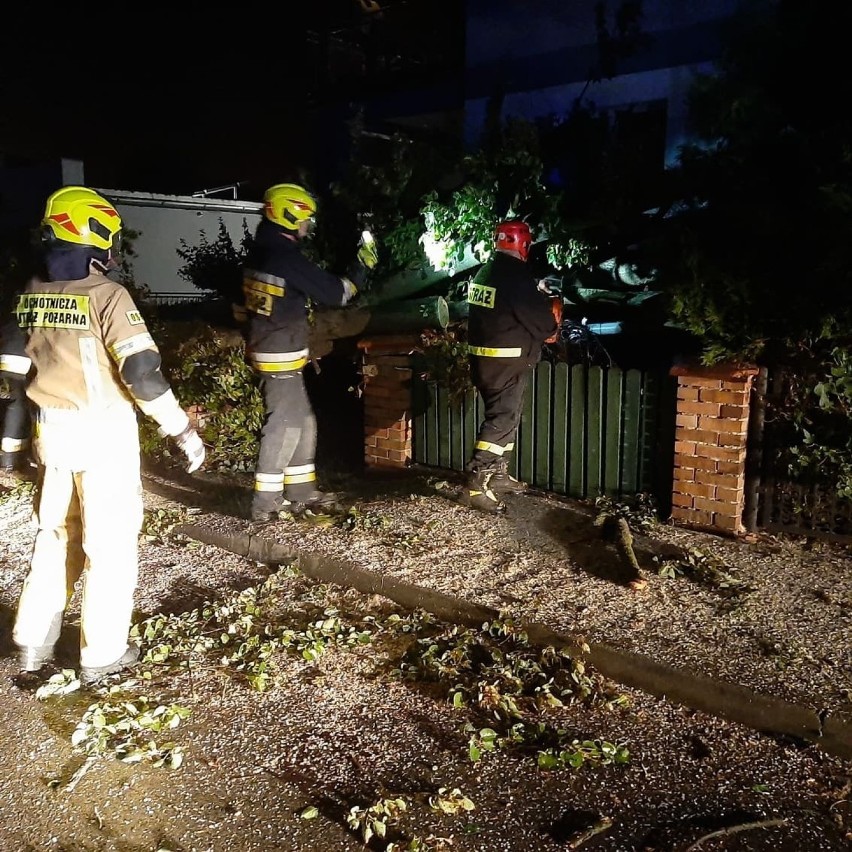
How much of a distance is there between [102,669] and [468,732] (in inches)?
66.0

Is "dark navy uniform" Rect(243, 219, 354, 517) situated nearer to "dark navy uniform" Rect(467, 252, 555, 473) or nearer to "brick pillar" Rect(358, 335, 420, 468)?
"dark navy uniform" Rect(467, 252, 555, 473)

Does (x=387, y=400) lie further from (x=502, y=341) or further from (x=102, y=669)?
(x=102, y=669)

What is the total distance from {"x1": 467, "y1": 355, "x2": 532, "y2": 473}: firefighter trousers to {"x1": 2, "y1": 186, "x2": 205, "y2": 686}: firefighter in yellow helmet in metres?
2.40

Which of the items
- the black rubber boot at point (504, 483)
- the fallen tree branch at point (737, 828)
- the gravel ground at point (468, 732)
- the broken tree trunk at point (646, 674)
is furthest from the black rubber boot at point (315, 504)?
the fallen tree branch at point (737, 828)

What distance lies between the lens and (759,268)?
5.27 meters

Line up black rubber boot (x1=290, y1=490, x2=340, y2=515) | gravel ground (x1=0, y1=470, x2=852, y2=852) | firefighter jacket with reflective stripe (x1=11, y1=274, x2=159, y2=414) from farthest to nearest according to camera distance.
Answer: black rubber boot (x1=290, y1=490, x2=340, y2=515)
firefighter jacket with reflective stripe (x1=11, y1=274, x2=159, y2=414)
gravel ground (x1=0, y1=470, x2=852, y2=852)

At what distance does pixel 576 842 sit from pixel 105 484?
94.0 inches

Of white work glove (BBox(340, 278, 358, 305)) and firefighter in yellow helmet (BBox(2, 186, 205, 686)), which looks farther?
white work glove (BBox(340, 278, 358, 305))

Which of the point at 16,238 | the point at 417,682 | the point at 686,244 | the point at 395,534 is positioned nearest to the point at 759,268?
the point at 686,244

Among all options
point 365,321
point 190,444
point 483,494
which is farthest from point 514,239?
point 190,444

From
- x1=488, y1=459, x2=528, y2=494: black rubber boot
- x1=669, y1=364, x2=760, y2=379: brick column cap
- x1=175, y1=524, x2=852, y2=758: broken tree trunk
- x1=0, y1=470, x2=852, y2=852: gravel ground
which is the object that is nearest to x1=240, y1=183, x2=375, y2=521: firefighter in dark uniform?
x1=0, y1=470, x2=852, y2=852: gravel ground

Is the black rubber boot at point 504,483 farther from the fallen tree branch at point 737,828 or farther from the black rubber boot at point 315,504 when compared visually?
the fallen tree branch at point 737,828

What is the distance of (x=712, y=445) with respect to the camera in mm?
5398

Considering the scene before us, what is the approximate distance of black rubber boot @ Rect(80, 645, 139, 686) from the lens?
3875 mm
